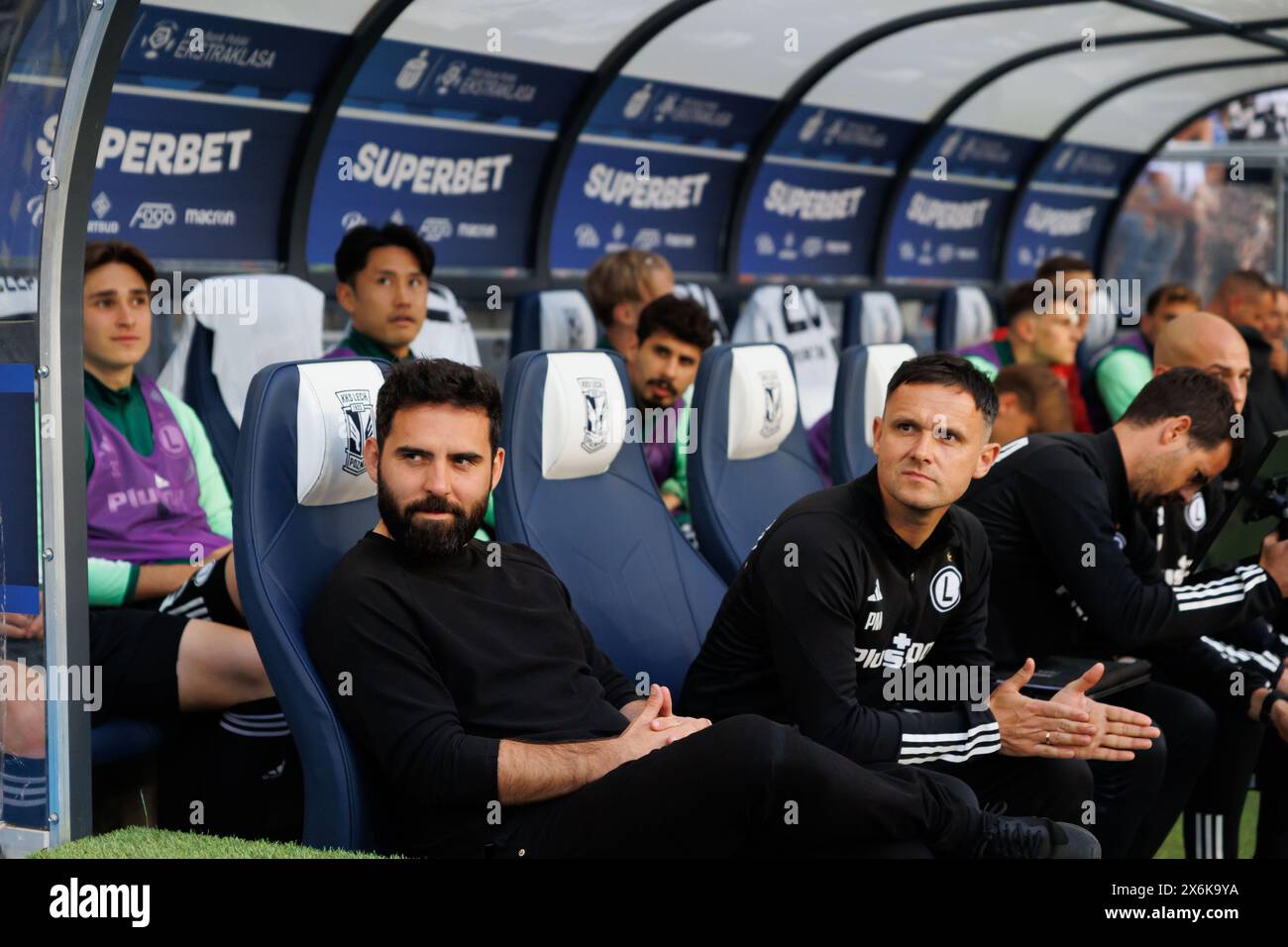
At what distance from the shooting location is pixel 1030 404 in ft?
14.8

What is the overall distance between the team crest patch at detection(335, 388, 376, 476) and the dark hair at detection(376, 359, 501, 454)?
1.9 inches

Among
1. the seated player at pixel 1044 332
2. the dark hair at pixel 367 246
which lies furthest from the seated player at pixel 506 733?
the seated player at pixel 1044 332

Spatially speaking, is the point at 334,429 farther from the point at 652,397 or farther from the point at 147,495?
the point at 652,397

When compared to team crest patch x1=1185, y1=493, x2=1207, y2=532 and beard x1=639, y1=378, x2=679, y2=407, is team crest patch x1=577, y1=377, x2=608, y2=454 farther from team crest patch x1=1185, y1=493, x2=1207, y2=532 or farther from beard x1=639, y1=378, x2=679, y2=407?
team crest patch x1=1185, y1=493, x2=1207, y2=532

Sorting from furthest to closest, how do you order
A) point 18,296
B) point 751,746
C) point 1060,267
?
point 1060,267
point 18,296
point 751,746

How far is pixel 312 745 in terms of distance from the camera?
2.42 metres

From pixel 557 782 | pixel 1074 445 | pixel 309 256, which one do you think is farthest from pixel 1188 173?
pixel 557 782


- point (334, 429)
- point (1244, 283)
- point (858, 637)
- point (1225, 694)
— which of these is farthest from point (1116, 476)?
point (1244, 283)

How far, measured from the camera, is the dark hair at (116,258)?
3.93 metres

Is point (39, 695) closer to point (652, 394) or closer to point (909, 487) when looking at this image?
point (909, 487)

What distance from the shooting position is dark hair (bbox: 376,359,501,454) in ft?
8.47

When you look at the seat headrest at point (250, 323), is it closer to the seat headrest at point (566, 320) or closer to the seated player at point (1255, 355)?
the seat headrest at point (566, 320)
